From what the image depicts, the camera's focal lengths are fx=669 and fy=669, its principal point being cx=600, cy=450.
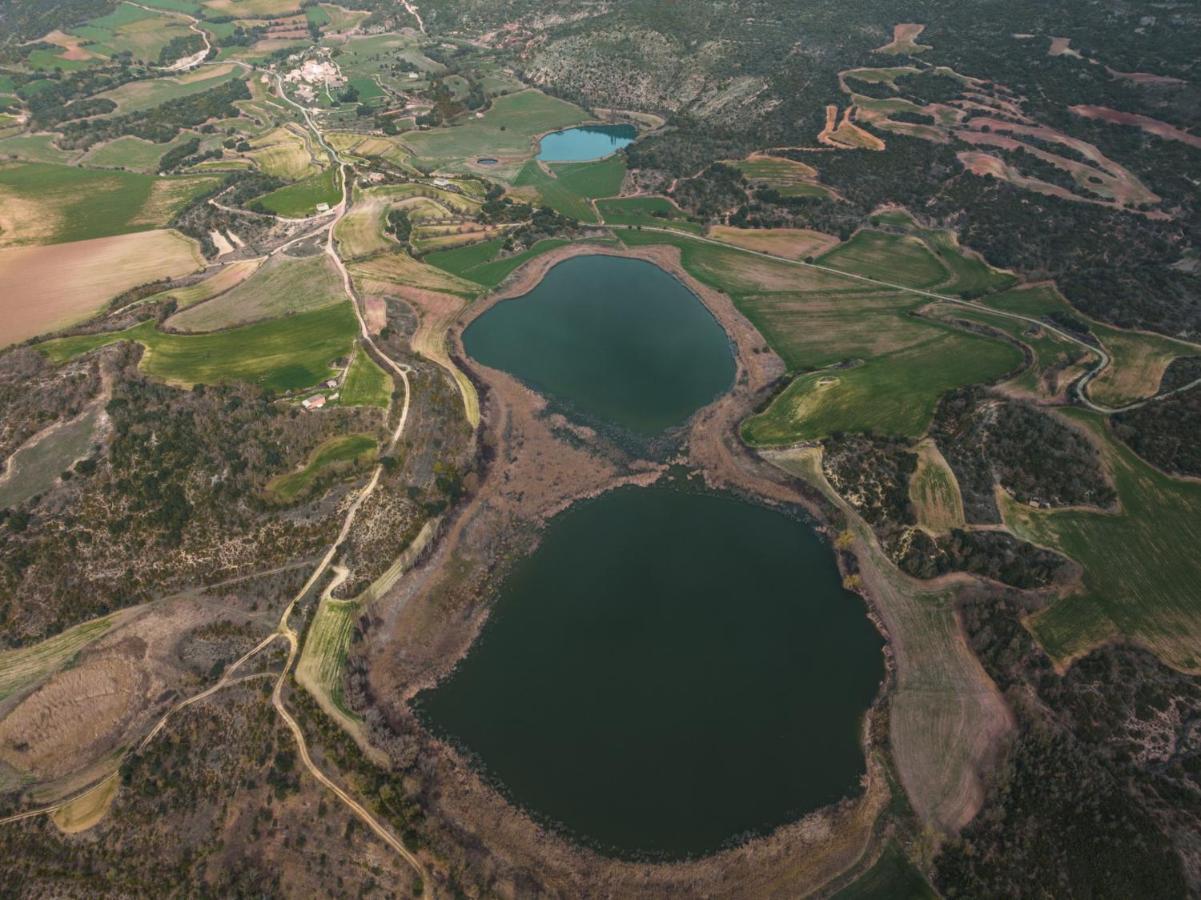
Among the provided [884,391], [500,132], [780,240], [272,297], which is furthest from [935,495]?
[500,132]

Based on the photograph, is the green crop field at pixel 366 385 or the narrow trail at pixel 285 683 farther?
the green crop field at pixel 366 385

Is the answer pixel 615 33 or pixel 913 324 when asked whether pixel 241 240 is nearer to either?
pixel 913 324

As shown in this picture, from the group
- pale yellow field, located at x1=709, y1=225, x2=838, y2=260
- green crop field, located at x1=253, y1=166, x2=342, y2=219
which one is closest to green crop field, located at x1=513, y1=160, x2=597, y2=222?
pale yellow field, located at x1=709, y1=225, x2=838, y2=260

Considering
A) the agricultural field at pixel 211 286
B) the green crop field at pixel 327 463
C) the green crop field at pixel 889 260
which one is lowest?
the agricultural field at pixel 211 286

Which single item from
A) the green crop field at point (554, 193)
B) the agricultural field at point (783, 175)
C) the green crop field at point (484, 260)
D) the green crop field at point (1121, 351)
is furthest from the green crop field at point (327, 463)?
the agricultural field at point (783, 175)

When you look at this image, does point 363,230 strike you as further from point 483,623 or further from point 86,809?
point 86,809

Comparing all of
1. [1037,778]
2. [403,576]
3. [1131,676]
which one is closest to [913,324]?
[1131,676]

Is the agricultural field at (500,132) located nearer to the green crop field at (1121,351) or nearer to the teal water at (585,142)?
the teal water at (585,142)
